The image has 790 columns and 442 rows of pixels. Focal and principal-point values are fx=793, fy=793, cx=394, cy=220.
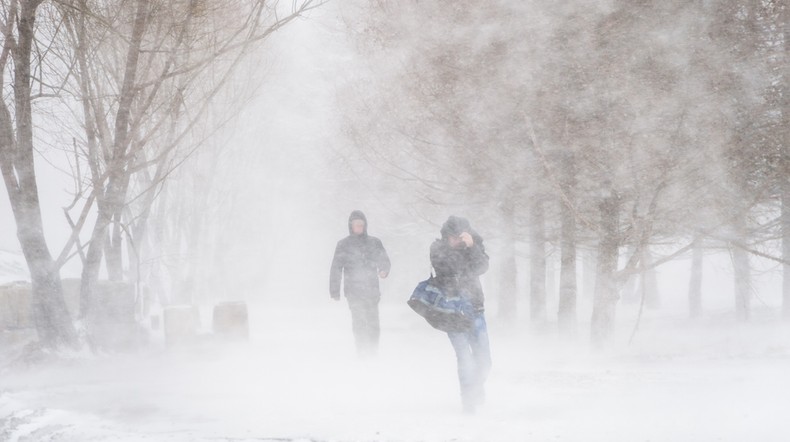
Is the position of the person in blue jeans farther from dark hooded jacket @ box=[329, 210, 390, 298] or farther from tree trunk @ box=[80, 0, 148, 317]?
tree trunk @ box=[80, 0, 148, 317]

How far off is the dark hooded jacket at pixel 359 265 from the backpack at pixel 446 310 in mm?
3345

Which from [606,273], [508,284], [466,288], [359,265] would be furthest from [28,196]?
[508,284]

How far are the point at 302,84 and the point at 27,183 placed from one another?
23.7 metres

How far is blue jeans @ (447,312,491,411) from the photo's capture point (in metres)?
6.86

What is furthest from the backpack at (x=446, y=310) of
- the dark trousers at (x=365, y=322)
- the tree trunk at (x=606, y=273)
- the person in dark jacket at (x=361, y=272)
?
the tree trunk at (x=606, y=273)

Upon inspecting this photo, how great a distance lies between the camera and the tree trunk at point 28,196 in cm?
1070

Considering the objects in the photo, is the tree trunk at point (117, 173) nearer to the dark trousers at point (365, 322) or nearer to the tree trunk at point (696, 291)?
the dark trousers at point (365, 322)

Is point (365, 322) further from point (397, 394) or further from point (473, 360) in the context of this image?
point (473, 360)

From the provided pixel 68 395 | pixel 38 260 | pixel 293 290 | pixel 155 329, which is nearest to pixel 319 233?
pixel 293 290

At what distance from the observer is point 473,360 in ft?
22.9

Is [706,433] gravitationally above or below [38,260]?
below

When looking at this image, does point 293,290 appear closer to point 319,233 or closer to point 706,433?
point 319,233

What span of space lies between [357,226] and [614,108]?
3.98 m

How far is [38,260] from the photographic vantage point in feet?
36.3
